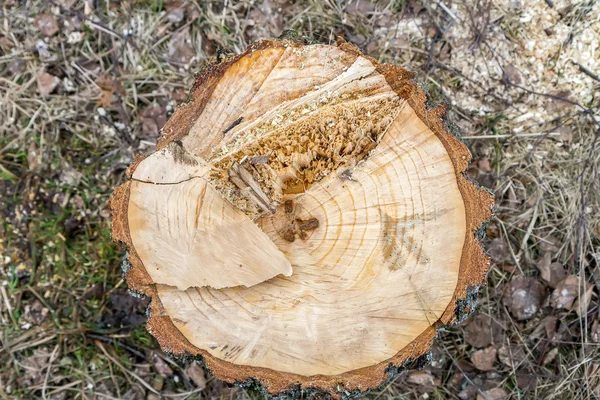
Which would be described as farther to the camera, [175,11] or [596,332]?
[175,11]

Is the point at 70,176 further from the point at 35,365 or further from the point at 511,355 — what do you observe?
the point at 511,355

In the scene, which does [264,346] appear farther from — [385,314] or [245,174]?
[245,174]

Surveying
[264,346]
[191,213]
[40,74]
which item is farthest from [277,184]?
[40,74]

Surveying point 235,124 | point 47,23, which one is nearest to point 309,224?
point 235,124

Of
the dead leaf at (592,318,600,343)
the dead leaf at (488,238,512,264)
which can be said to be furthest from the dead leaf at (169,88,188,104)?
the dead leaf at (592,318,600,343)

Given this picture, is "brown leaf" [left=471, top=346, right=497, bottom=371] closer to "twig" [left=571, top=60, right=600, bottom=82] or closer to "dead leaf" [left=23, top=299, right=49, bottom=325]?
"twig" [left=571, top=60, right=600, bottom=82]

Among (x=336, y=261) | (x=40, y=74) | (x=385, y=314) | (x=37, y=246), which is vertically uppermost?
(x=40, y=74)
